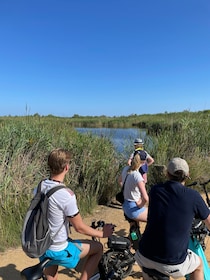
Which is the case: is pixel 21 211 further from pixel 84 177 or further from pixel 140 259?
pixel 140 259

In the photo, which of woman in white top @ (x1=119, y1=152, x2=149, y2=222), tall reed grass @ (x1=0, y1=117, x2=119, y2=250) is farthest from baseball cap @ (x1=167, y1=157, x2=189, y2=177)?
tall reed grass @ (x1=0, y1=117, x2=119, y2=250)

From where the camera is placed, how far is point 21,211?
5.17 meters

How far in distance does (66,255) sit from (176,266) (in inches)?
39.6

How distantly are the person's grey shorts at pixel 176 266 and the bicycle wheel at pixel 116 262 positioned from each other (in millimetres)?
865

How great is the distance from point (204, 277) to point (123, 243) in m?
0.89

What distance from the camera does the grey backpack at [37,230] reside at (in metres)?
2.55

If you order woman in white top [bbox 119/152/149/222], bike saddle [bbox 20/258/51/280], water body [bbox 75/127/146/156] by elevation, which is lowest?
bike saddle [bbox 20/258/51/280]

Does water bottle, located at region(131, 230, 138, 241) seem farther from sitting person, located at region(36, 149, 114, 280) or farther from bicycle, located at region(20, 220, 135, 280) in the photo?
sitting person, located at region(36, 149, 114, 280)

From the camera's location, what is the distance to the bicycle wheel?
10.8ft

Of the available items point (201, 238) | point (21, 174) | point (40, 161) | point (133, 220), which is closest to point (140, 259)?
point (201, 238)

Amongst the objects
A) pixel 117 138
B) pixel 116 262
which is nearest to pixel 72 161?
pixel 117 138

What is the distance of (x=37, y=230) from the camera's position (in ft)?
8.47

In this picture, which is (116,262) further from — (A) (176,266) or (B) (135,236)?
(A) (176,266)

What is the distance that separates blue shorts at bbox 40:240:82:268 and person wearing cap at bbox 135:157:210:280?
679 mm
